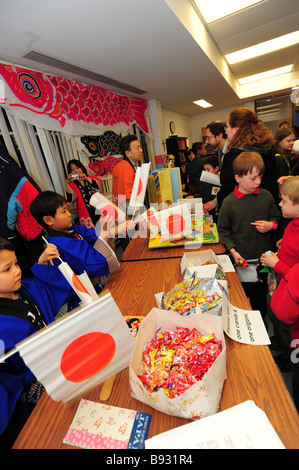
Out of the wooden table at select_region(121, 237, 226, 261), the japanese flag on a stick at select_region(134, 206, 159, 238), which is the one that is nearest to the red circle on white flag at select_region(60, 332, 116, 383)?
the wooden table at select_region(121, 237, 226, 261)

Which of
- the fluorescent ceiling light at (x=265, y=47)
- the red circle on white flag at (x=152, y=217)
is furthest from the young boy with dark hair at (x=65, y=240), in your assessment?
the fluorescent ceiling light at (x=265, y=47)

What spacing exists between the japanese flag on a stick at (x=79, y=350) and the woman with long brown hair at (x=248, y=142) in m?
1.48

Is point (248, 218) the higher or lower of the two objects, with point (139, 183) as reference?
lower

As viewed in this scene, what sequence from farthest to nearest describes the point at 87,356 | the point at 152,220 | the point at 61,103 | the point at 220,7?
the point at 61,103 → the point at 220,7 → the point at 152,220 → the point at 87,356

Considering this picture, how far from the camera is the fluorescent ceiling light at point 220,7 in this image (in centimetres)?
249

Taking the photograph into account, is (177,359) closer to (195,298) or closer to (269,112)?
(195,298)

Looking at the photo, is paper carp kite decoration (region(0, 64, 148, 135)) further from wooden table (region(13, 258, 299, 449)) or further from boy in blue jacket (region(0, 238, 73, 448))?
wooden table (region(13, 258, 299, 449))

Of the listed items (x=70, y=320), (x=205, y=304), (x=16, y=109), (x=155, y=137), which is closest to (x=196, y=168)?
(x=155, y=137)

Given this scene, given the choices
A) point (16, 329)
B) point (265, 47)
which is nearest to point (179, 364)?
point (16, 329)

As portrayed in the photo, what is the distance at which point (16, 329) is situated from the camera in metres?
0.87

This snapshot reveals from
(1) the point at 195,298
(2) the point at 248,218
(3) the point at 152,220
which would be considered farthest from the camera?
(3) the point at 152,220

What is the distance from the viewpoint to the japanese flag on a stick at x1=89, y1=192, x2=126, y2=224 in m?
1.58

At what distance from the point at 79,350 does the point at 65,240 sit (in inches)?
33.2

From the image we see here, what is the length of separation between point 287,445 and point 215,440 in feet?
0.53
